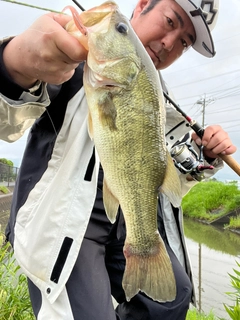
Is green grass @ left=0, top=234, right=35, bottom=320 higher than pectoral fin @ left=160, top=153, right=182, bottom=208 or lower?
lower

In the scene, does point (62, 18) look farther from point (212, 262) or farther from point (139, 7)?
point (212, 262)

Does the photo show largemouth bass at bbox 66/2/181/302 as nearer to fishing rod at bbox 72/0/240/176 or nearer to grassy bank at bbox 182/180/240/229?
fishing rod at bbox 72/0/240/176

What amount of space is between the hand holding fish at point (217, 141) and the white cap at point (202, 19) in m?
0.63

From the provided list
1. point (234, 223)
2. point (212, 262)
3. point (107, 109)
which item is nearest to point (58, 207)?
point (107, 109)

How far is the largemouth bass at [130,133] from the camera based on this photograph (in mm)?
1585

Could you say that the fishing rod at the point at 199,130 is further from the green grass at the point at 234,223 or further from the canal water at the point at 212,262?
the green grass at the point at 234,223

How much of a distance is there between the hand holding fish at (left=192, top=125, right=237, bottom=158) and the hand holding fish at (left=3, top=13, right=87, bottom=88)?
1.47 meters

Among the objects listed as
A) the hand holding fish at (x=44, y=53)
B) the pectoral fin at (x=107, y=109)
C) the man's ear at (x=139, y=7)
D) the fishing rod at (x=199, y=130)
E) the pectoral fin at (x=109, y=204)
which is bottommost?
the fishing rod at (x=199, y=130)

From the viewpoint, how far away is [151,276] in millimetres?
1845

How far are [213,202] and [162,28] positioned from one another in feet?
63.5

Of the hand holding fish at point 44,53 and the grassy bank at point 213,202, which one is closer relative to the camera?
the hand holding fish at point 44,53

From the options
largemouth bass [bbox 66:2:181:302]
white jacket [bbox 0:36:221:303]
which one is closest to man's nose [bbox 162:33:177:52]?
white jacket [bbox 0:36:221:303]

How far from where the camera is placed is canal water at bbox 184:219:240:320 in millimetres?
8175

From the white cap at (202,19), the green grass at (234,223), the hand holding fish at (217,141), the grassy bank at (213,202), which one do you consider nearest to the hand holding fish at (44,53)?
the white cap at (202,19)
